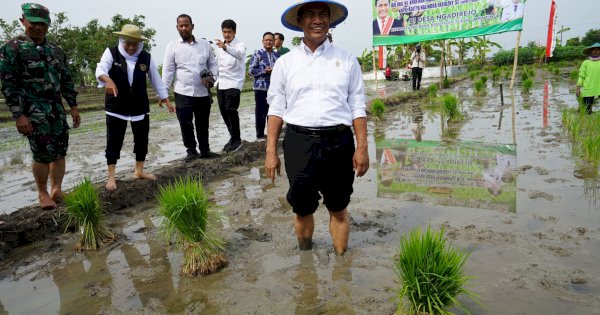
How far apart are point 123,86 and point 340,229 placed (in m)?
2.62

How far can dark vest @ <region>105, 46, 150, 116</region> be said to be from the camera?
386cm

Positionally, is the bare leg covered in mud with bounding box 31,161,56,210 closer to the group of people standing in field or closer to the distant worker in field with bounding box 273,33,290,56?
the group of people standing in field

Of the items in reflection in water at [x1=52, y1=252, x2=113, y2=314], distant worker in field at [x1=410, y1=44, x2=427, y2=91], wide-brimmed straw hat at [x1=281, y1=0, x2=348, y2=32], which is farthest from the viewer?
distant worker in field at [x1=410, y1=44, x2=427, y2=91]

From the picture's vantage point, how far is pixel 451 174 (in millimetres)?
4367

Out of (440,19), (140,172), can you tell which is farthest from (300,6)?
(440,19)

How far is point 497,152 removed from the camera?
5258 mm

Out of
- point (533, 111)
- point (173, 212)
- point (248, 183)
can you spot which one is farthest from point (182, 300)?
point (533, 111)


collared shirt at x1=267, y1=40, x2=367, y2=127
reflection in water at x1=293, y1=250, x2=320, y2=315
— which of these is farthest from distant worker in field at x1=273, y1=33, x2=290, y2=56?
reflection in water at x1=293, y1=250, x2=320, y2=315

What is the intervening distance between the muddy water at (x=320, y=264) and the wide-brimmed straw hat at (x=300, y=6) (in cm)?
153

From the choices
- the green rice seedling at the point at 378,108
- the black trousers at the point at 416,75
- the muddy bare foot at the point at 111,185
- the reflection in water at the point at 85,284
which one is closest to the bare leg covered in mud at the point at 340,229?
the reflection in water at the point at 85,284

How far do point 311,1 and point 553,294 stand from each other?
205 centimetres

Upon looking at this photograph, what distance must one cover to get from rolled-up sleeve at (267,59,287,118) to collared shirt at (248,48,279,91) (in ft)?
11.9

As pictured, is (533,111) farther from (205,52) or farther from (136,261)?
(136,261)

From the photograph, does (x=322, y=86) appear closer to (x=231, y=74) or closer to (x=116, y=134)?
(x=116, y=134)
